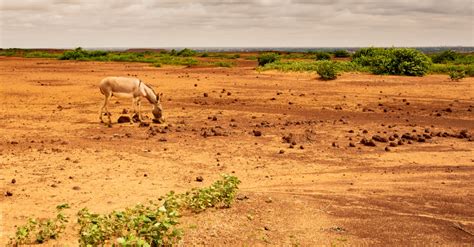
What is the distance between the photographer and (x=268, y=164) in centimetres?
1077

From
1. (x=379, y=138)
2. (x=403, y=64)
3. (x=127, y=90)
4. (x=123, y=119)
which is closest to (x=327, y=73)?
(x=403, y=64)

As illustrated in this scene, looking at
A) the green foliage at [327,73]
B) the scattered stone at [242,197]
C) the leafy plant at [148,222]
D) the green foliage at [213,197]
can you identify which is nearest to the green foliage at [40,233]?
the leafy plant at [148,222]

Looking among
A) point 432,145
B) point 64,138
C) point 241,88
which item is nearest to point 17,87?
point 241,88

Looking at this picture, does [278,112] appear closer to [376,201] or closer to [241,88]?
[241,88]

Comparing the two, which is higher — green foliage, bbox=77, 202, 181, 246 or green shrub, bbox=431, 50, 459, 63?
green shrub, bbox=431, 50, 459, 63

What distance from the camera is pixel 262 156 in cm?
1152

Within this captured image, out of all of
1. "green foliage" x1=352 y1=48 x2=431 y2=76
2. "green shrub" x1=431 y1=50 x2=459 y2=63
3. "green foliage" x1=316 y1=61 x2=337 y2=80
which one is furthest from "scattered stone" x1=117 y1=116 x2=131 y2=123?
"green shrub" x1=431 y1=50 x2=459 y2=63

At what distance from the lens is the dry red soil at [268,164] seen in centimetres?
680

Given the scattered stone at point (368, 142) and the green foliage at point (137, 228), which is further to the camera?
the scattered stone at point (368, 142)

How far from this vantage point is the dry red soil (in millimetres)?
6805

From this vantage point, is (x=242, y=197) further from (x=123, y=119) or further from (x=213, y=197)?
(x=123, y=119)

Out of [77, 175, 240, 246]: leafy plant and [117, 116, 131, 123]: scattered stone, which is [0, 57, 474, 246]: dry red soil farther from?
[117, 116, 131, 123]: scattered stone

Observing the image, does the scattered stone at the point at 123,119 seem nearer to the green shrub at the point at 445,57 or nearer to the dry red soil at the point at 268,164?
the dry red soil at the point at 268,164

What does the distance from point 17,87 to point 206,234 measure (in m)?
22.6
